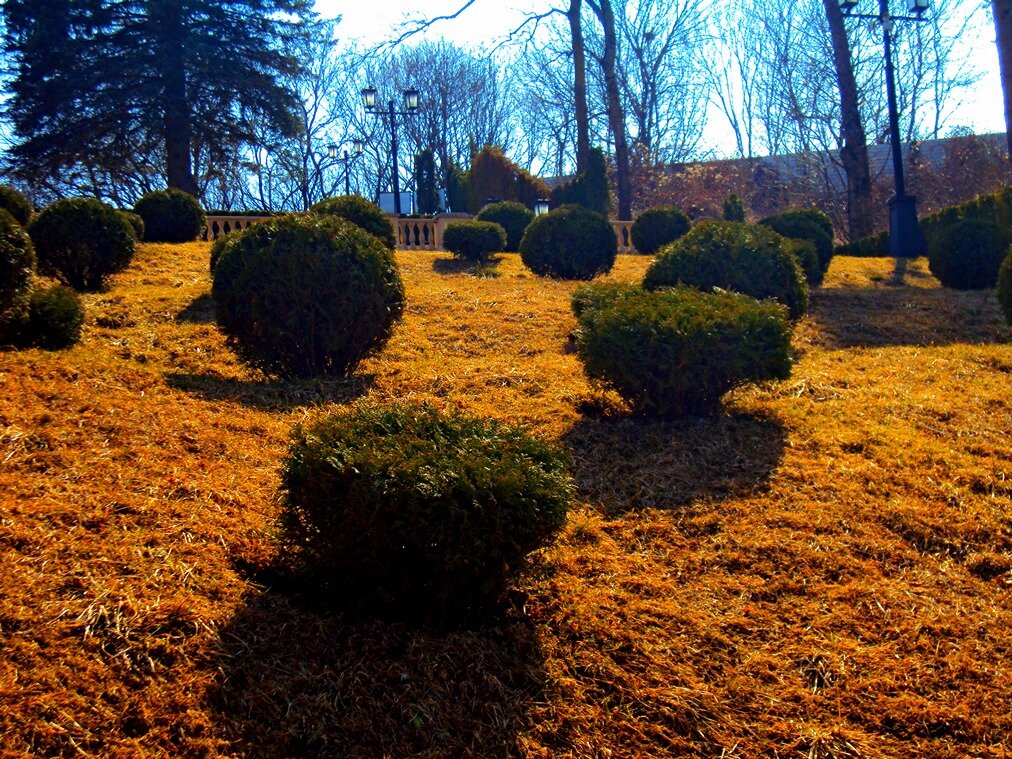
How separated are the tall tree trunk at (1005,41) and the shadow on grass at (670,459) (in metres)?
11.7

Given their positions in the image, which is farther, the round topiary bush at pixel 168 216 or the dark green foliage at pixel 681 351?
the round topiary bush at pixel 168 216

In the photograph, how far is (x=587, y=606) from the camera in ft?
12.1

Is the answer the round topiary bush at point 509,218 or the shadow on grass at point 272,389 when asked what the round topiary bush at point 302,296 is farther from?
the round topiary bush at point 509,218

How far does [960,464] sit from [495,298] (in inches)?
250

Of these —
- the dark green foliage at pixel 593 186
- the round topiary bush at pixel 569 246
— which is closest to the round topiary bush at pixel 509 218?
the round topiary bush at pixel 569 246

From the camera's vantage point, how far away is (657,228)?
1688cm

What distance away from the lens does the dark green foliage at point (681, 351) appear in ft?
18.4

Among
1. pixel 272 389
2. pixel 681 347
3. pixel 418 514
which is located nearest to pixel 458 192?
pixel 272 389

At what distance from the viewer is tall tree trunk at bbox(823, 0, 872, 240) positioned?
18344mm

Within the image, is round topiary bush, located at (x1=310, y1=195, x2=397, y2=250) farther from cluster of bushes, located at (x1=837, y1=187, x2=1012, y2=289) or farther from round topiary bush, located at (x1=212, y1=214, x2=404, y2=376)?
cluster of bushes, located at (x1=837, y1=187, x2=1012, y2=289)

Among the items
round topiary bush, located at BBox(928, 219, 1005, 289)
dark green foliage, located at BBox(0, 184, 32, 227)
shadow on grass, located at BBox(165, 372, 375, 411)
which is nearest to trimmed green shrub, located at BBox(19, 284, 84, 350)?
shadow on grass, located at BBox(165, 372, 375, 411)

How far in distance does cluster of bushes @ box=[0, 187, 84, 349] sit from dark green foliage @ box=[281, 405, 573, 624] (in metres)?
3.39

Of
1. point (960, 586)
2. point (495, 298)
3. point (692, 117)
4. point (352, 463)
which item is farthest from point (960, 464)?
point (692, 117)

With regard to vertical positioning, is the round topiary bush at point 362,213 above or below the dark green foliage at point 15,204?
below
